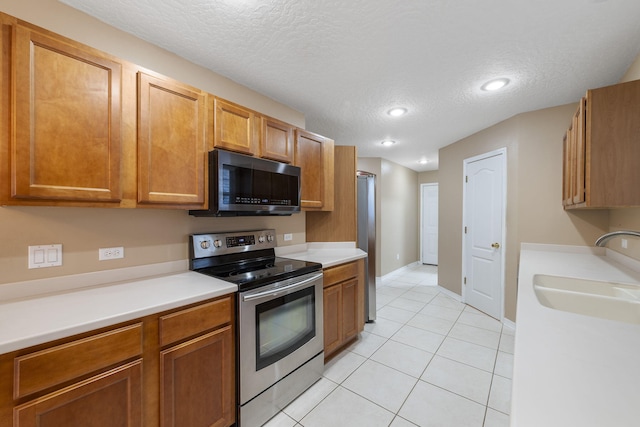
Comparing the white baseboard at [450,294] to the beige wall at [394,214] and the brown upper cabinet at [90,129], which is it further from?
the brown upper cabinet at [90,129]

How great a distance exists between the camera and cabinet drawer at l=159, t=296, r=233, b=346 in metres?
1.28

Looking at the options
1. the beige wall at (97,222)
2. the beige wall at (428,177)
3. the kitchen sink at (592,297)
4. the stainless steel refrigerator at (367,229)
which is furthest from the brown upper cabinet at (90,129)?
the beige wall at (428,177)

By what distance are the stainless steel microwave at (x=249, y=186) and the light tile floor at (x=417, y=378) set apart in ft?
4.82

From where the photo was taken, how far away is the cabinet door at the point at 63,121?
1138mm

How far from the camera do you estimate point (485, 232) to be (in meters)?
3.41

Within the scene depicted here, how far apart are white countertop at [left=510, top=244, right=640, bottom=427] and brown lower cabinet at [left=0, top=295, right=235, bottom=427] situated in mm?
1399

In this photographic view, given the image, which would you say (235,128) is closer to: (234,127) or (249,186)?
(234,127)

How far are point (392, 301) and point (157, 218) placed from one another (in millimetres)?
3372

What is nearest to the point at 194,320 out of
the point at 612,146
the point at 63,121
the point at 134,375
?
the point at 134,375

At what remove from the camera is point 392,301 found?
153 inches

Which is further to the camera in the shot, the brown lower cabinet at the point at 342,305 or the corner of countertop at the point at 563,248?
the corner of countertop at the point at 563,248

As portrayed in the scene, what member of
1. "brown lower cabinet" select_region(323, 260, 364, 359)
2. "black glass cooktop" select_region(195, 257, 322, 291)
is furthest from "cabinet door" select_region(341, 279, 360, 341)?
"black glass cooktop" select_region(195, 257, 322, 291)

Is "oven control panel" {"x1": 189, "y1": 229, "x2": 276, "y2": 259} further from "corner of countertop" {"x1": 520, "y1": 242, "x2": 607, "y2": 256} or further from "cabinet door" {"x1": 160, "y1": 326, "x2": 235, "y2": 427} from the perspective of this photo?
"corner of countertop" {"x1": 520, "y1": 242, "x2": 607, "y2": 256}

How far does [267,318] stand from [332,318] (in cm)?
83
